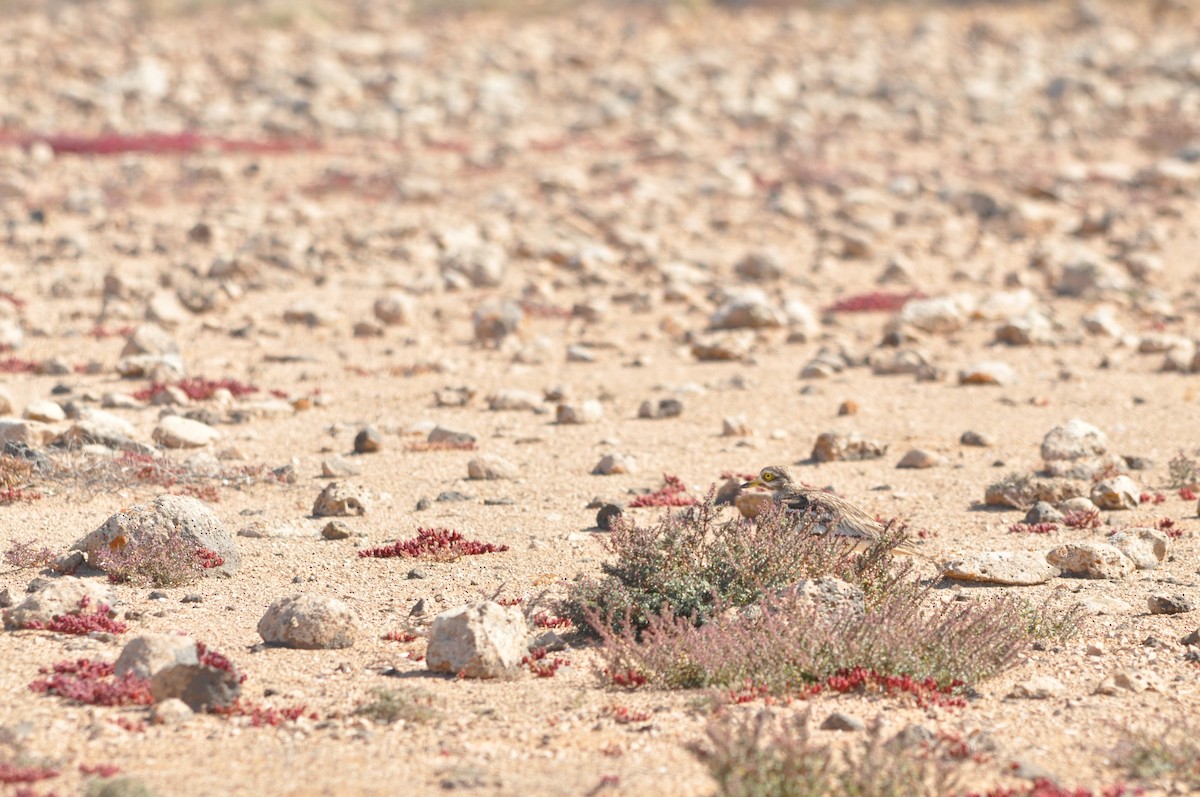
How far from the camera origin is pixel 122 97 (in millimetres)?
31016

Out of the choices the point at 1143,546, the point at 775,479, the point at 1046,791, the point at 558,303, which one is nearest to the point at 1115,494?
the point at 1143,546

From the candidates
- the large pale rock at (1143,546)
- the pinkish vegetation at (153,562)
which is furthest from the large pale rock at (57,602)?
the large pale rock at (1143,546)

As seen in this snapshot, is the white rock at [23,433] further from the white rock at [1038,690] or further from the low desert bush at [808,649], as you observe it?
the white rock at [1038,690]

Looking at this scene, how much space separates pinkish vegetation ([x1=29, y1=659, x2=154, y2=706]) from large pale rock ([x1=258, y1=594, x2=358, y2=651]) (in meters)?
0.89

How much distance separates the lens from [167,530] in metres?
8.24

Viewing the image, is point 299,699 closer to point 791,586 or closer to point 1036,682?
point 791,586

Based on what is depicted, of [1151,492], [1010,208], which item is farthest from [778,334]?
[1010,208]

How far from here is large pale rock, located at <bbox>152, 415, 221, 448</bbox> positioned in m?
11.2

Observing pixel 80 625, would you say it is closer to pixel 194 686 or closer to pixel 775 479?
pixel 194 686

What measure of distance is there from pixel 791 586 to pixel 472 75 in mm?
29161

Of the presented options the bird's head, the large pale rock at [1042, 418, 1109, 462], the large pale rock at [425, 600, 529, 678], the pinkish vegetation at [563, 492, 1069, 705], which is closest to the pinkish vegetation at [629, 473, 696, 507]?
the bird's head

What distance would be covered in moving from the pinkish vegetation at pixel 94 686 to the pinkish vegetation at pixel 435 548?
252 cm

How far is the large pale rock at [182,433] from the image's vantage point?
442 inches

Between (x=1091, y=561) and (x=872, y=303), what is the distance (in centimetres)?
925
